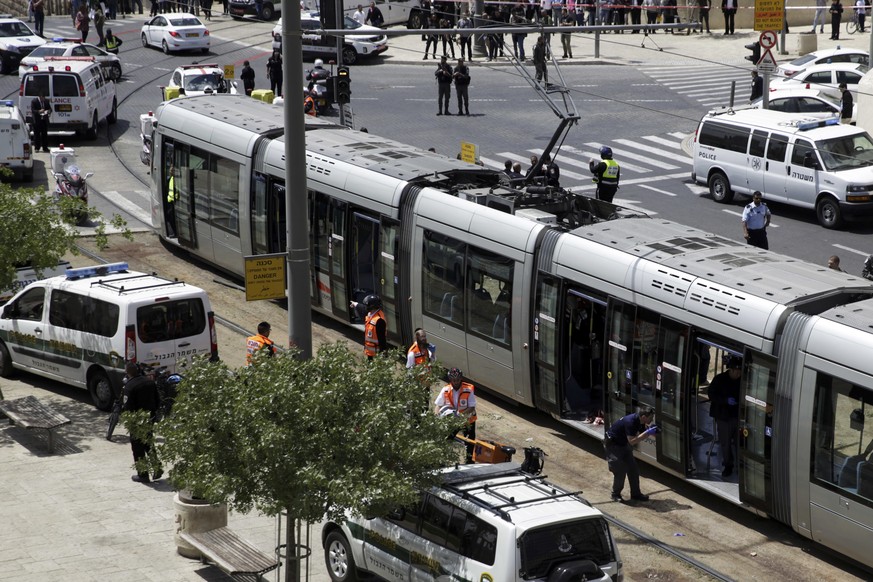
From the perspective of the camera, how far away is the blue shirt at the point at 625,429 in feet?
50.6

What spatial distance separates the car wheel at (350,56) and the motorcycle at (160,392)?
3423cm

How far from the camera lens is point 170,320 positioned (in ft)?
62.4

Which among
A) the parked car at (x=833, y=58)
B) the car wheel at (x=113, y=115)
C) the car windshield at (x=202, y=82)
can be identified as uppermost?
the parked car at (x=833, y=58)

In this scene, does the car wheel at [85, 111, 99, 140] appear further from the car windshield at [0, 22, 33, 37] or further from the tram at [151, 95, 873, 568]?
the tram at [151, 95, 873, 568]

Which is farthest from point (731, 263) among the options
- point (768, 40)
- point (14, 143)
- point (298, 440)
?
point (14, 143)

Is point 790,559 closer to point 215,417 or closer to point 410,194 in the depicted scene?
point 215,417

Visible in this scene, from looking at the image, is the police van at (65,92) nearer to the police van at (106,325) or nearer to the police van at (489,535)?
the police van at (106,325)

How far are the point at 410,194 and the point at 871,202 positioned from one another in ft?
42.5

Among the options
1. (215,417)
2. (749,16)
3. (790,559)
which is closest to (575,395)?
(790,559)

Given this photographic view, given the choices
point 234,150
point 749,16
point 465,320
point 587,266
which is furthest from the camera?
point 749,16

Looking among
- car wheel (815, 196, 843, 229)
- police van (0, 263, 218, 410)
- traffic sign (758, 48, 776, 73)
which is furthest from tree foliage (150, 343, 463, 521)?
traffic sign (758, 48, 776, 73)

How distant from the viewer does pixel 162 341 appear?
1895 centimetres

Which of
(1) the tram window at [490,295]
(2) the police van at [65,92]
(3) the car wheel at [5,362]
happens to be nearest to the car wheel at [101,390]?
(3) the car wheel at [5,362]

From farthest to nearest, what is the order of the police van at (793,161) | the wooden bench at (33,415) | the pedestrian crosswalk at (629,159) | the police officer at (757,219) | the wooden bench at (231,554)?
1. the pedestrian crosswalk at (629,159)
2. the police van at (793,161)
3. the police officer at (757,219)
4. the wooden bench at (33,415)
5. the wooden bench at (231,554)
